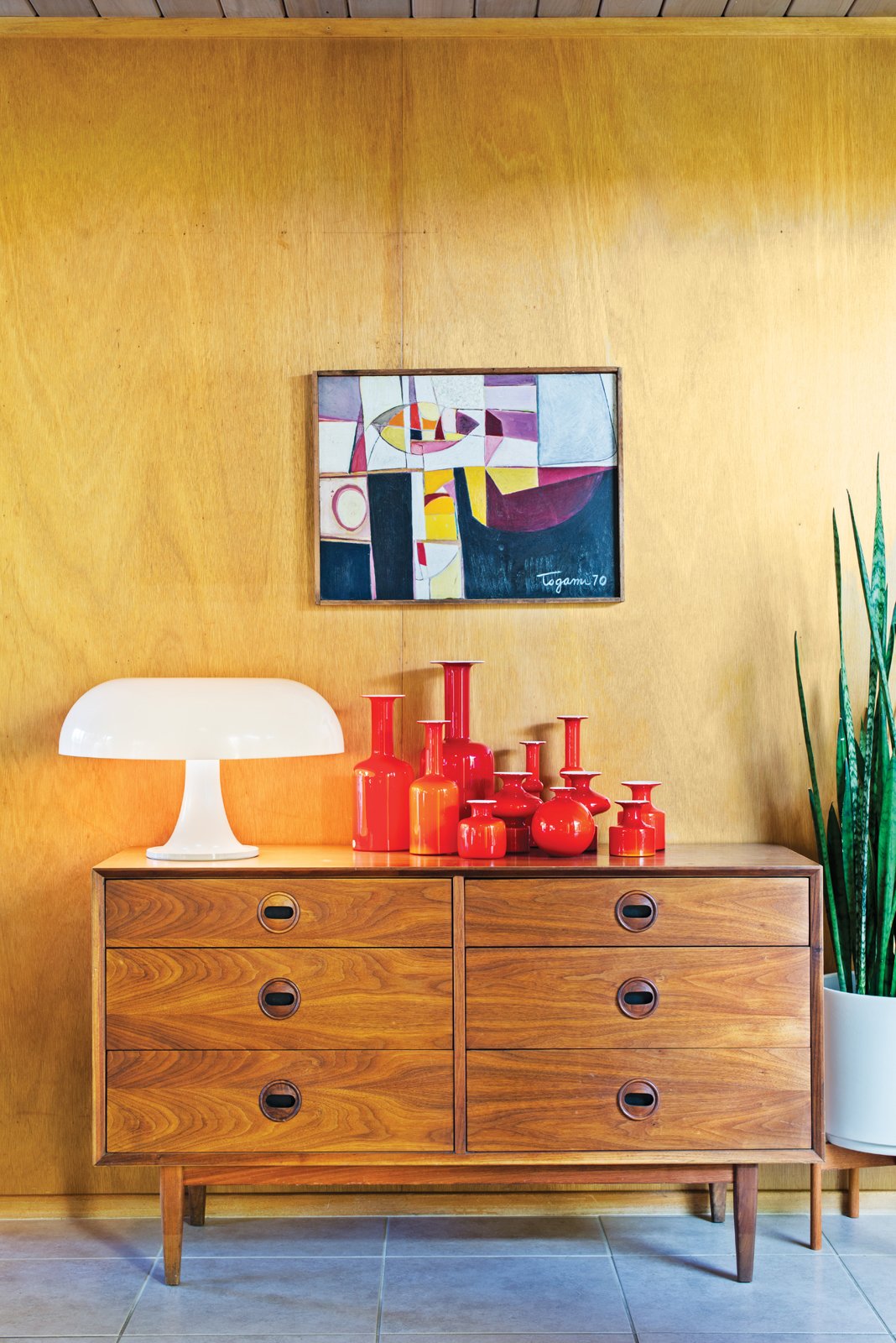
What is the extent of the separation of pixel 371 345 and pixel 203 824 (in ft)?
3.75

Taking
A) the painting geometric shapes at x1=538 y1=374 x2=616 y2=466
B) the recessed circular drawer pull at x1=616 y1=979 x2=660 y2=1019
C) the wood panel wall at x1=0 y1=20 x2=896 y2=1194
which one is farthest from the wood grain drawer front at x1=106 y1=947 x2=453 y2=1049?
the painting geometric shapes at x1=538 y1=374 x2=616 y2=466

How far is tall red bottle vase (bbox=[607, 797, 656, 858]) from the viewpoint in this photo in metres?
2.36

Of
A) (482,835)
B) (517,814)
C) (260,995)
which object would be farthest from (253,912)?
(517,814)

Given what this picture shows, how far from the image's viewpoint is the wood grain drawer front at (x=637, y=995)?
2.24 meters

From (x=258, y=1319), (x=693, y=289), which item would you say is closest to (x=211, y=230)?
(x=693, y=289)

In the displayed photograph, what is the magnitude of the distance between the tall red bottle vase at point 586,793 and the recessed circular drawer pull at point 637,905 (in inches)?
7.7

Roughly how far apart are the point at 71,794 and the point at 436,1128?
1.11 metres

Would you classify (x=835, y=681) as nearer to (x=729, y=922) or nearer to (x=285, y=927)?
(x=729, y=922)

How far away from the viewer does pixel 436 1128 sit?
2.23 metres

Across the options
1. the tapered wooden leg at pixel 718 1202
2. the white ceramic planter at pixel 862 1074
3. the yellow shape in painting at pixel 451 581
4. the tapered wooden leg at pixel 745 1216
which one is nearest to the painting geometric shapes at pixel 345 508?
Result: the yellow shape in painting at pixel 451 581

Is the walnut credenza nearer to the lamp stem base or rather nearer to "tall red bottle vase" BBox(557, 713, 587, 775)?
the lamp stem base

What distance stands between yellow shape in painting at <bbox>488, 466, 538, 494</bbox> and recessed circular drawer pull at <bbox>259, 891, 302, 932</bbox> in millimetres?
1032

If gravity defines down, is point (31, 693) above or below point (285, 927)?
above

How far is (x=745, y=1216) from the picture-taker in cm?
228
